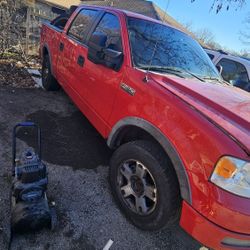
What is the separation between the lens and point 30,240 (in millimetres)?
2438

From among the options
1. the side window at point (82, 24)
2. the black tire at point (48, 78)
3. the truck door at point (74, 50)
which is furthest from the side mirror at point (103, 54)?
the black tire at point (48, 78)

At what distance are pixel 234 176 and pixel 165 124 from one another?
700 mm

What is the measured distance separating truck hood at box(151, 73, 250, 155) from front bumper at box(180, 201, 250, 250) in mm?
601

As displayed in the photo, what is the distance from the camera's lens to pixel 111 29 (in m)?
3.55

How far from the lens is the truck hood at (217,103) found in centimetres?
215

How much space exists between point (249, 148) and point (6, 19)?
7.62m

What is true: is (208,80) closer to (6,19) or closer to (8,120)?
(8,120)

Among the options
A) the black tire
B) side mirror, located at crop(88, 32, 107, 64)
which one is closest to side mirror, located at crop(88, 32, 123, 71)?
side mirror, located at crop(88, 32, 107, 64)

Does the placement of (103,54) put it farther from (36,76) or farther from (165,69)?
(36,76)

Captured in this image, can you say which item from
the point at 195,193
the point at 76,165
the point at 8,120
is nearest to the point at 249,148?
the point at 195,193

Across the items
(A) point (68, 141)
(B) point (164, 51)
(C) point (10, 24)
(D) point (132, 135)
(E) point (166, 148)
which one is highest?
(B) point (164, 51)

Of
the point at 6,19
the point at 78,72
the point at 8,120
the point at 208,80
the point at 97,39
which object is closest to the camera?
the point at 97,39

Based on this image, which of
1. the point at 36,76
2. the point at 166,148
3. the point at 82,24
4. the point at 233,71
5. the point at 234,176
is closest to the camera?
the point at 234,176

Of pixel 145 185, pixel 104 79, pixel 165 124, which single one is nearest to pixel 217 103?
pixel 165 124
